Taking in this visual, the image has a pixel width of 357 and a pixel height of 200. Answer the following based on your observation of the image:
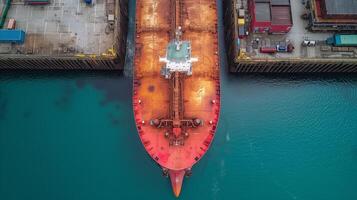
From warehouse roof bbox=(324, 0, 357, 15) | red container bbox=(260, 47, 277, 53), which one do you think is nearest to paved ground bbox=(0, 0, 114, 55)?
red container bbox=(260, 47, 277, 53)

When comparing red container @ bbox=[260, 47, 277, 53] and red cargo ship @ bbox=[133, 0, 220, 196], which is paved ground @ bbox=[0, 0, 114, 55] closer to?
red cargo ship @ bbox=[133, 0, 220, 196]

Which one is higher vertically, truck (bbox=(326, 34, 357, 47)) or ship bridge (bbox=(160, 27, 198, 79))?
truck (bbox=(326, 34, 357, 47))

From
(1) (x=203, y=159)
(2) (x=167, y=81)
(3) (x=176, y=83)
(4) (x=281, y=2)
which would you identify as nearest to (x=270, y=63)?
(4) (x=281, y=2)

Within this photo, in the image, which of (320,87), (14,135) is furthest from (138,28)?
(320,87)

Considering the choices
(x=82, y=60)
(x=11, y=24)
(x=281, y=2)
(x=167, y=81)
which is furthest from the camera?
(x=11, y=24)

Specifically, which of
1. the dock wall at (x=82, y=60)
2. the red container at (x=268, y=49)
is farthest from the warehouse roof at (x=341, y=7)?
the dock wall at (x=82, y=60)

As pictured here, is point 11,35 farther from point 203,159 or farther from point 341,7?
point 341,7
